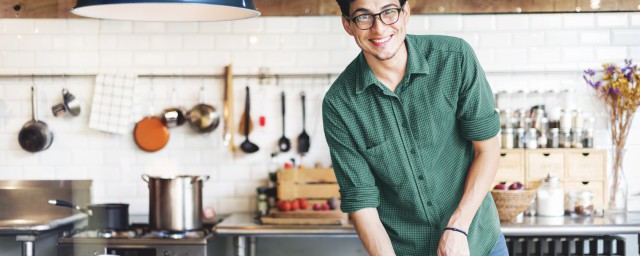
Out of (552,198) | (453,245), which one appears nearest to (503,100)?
(552,198)

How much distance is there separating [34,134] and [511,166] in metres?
2.87

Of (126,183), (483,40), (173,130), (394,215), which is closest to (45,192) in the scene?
(126,183)

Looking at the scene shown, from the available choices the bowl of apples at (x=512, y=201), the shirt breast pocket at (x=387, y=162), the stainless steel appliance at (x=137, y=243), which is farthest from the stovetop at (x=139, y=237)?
the shirt breast pocket at (x=387, y=162)

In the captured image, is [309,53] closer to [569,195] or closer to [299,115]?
[299,115]

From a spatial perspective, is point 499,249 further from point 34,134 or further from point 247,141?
point 34,134

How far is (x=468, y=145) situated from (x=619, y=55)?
273 cm

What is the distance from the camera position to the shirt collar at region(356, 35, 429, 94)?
2602 millimetres

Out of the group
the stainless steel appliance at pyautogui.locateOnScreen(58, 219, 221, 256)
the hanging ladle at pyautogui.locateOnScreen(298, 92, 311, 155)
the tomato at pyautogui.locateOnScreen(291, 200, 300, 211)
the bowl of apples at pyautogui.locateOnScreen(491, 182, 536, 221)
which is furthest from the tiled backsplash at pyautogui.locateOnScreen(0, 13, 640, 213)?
the bowl of apples at pyautogui.locateOnScreen(491, 182, 536, 221)

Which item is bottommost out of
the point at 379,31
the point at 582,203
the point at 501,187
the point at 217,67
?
the point at 582,203

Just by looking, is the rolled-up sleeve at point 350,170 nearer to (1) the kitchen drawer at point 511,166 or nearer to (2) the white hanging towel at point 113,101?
(1) the kitchen drawer at point 511,166

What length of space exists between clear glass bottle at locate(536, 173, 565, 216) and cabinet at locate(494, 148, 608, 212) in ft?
0.50

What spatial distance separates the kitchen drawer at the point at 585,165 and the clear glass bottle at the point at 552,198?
0.71ft

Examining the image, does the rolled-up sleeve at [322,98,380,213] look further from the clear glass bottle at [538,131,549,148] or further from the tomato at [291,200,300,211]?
the clear glass bottle at [538,131,549,148]

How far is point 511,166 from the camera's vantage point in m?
4.86
